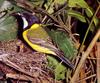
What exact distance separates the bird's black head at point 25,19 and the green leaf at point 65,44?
0.65 ft

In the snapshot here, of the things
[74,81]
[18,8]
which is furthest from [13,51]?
[74,81]

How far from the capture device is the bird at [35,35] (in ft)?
8.62

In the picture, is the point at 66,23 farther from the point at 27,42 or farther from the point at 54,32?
the point at 27,42

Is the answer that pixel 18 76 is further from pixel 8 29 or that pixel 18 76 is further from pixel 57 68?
pixel 8 29

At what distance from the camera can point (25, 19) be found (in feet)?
8.90

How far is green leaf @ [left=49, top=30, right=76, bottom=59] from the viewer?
2600mm

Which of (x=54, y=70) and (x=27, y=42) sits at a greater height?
(x=27, y=42)

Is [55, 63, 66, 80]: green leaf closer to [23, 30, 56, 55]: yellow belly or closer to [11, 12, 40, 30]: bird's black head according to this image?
[23, 30, 56, 55]: yellow belly

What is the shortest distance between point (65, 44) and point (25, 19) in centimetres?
36

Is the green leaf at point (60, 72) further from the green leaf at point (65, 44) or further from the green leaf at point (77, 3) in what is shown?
the green leaf at point (77, 3)

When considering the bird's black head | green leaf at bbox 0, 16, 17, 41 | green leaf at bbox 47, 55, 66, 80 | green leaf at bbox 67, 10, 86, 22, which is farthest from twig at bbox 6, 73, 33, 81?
green leaf at bbox 67, 10, 86, 22

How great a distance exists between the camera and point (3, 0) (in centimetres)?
267

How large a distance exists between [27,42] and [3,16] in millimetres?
268

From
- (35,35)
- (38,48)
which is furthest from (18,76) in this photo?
(35,35)
